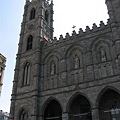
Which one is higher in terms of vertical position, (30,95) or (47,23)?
(47,23)

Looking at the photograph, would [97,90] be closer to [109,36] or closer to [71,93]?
[71,93]

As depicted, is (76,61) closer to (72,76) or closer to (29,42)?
(72,76)

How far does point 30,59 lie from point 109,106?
14.9 metres

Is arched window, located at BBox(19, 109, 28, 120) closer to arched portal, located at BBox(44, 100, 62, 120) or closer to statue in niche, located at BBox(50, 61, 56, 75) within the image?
arched portal, located at BBox(44, 100, 62, 120)

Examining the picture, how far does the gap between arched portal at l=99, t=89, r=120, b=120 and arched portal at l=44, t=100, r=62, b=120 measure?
20.4 feet

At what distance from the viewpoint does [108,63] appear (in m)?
24.4

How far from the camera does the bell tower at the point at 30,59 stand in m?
27.3

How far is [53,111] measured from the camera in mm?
27328

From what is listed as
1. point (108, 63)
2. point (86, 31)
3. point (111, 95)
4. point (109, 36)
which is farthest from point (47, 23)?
point (111, 95)

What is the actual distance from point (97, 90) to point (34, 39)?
15505mm

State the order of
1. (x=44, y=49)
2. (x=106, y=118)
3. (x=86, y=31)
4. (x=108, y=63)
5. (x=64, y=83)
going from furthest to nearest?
(x=44, y=49) → (x=86, y=31) → (x=64, y=83) → (x=108, y=63) → (x=106, y=118)

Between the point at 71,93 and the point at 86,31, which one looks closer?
the point at 71,93

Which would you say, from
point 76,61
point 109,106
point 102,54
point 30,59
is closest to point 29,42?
point 30,59

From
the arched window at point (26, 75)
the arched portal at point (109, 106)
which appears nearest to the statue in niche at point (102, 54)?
the arched portal at point (109, 106)
